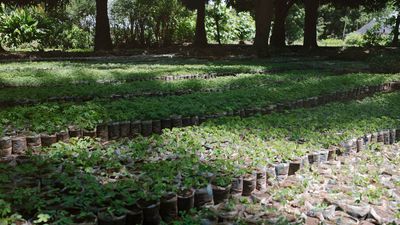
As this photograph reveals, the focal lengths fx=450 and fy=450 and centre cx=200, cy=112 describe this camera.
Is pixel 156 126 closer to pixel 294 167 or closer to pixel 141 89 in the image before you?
pixel 294 167

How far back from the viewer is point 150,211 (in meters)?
3.11

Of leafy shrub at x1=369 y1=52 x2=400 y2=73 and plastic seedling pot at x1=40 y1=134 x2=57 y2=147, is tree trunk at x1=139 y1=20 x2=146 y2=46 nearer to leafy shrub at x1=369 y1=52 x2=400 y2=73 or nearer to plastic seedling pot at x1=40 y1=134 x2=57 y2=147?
leafy shrub at x1=369 y1=52 x2=400 y2=73

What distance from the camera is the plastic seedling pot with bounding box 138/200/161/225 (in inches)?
122

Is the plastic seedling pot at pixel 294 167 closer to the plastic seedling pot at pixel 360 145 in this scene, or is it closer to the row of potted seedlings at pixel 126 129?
the plastic seedling pot at pixel 360 145

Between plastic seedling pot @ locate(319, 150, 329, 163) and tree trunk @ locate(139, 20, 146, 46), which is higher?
tree trunk @ locate(139, 20, 146, 46)

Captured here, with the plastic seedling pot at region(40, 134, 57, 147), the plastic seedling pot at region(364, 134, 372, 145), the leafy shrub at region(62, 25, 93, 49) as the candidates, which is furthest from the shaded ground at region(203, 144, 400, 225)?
the leafy shrub at region(62, 25, 93, 49)

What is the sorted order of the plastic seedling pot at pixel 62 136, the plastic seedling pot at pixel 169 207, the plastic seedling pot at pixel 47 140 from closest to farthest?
the plastic seedling pot at pixel 169 207 → the plastic seedling pot at pixel 47 140 → the plastic seedling pot at pixel 62 136

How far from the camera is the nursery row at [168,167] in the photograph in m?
3.06

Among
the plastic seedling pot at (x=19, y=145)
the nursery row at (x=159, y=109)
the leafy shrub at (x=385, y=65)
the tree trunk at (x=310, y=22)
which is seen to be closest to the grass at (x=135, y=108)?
the nursery row at (x=159, y=109)

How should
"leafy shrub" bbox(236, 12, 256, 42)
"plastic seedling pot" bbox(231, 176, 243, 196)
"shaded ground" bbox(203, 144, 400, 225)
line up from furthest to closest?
"leafy shrub" bbox(236, 12, 256, 42) < "plastic seedling pot" bbox(231, 176, 243, 196) < "shaded ground" bbox(203, 144, 400, 225)

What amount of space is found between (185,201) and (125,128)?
2317 mm

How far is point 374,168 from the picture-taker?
15.4 ft

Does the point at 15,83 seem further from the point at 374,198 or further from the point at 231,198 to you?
the point at 374,198

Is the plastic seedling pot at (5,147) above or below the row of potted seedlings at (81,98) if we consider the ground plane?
below
